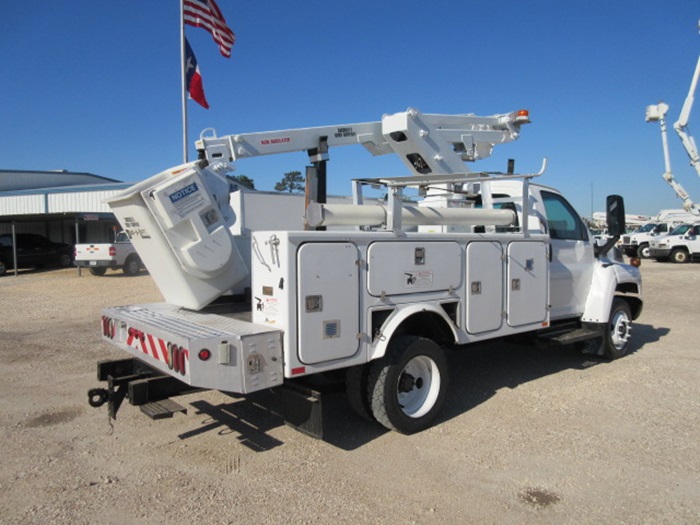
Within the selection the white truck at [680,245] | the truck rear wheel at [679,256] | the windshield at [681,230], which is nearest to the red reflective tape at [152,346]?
the white truck at [680,245]

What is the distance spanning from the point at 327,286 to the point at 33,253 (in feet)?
81.5

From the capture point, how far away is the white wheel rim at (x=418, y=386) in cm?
466

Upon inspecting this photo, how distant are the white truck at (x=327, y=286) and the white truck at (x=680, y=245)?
23116mm

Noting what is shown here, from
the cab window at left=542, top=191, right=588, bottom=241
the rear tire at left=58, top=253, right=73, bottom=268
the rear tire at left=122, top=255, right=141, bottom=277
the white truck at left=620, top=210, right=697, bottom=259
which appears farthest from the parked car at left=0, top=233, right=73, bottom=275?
the white truck at left=620, top=210, right=697, bottom=259

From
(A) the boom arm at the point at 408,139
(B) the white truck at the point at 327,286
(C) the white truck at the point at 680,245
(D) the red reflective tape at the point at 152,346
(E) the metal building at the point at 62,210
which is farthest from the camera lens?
(E) the metal building at the point at 62,210

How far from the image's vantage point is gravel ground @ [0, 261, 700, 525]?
345cm

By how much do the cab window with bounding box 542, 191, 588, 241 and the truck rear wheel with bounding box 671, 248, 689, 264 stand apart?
22.8 metres

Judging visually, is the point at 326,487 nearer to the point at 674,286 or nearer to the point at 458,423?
the point at 458,423

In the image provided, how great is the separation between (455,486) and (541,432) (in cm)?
133

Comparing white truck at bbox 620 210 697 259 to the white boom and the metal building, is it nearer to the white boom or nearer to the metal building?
the white boom

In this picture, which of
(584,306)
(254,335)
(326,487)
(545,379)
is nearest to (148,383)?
(254,335)

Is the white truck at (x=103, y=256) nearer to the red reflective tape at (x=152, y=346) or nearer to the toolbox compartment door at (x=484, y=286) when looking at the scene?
the red reflective tape at (x=152, y=346)

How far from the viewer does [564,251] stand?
655cm

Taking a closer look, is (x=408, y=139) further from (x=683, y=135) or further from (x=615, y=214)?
(x=683, y=135)
